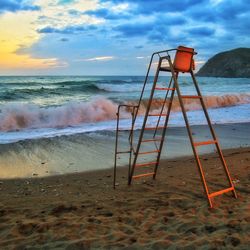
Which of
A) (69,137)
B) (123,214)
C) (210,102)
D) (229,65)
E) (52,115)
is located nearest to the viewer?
(123,214)

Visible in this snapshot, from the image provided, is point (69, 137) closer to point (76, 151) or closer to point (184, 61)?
point (76, 151)

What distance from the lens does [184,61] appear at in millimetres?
5164

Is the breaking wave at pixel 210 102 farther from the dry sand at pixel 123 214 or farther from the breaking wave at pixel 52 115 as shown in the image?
the dry sand at pixel 123 214

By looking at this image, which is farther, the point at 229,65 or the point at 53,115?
the point at 229,65

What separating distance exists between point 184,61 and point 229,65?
409 ft

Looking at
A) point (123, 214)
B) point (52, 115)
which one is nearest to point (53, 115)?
point (52, 115)

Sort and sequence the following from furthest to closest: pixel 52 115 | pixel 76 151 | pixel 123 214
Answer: pixel 52 115 → pixel 76 151 → pixel 123 214

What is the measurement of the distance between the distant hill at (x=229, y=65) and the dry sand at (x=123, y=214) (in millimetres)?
112205

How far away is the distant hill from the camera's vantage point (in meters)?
116

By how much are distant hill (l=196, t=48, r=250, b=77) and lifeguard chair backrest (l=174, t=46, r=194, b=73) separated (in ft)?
369

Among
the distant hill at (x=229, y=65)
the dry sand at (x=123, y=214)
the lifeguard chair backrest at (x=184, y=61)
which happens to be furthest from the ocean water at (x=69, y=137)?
the distant hill at (x=229, y=65)

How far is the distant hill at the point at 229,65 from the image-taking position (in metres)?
116

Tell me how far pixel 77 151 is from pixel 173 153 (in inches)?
98.0

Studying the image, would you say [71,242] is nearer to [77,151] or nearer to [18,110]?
[77,151]
